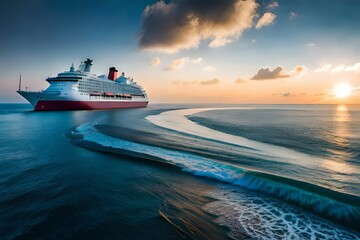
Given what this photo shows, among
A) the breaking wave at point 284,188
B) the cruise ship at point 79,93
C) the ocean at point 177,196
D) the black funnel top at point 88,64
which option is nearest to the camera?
the ocean at point 177,196

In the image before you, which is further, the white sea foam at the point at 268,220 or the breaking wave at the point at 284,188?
the breaking wave at the point at 284,188

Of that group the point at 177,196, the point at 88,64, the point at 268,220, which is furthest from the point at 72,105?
the point at 268,220

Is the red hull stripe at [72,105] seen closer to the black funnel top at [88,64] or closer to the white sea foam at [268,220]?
the black funnel top at [88,64]

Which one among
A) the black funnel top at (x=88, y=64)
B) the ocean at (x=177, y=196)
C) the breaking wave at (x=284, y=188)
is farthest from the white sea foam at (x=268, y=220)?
the black funnel top at (x=88, y=64)

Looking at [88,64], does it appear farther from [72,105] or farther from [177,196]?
[177,196]

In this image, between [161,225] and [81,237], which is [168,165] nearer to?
[161,225]

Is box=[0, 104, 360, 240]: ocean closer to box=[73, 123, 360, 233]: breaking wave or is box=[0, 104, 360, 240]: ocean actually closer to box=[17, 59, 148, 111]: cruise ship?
box=[73, 123, 360, 233]: breaking wave

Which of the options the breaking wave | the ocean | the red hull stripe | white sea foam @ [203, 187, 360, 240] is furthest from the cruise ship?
white sea foam @ [203, 187, 360, 240]

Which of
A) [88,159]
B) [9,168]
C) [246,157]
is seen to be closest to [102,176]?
[88,159]

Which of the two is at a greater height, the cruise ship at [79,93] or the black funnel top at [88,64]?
the black funnel top at [88,64]
